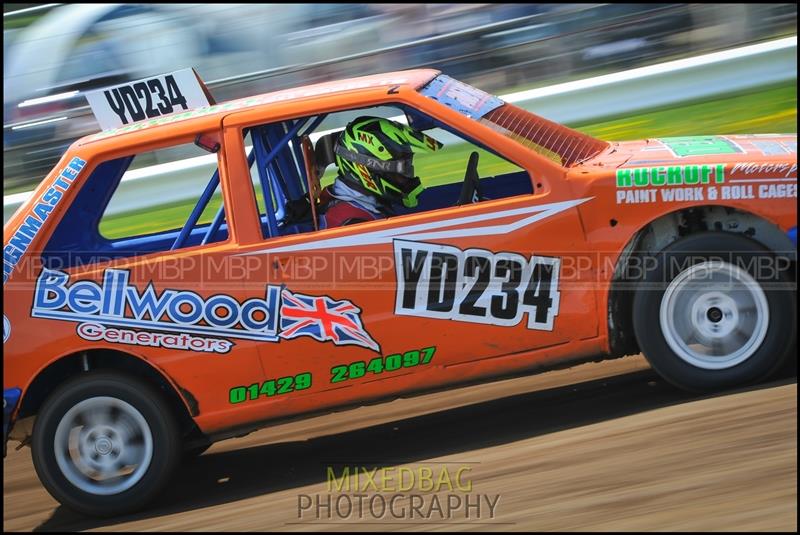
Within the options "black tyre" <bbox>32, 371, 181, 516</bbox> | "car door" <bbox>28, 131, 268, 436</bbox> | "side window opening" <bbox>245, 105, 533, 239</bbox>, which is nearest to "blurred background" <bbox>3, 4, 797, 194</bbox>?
"side window opening" <bbox>245, 105, 533, 239</bbox>

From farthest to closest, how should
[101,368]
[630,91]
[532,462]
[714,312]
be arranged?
[630,91], [101,368], [714,312], [532,462]

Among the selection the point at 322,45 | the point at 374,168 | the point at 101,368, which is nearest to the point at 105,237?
the point at 101,368

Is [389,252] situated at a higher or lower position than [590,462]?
higher

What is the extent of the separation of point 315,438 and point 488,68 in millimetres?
5355

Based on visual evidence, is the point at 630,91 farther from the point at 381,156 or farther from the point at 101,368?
the point at 101,368

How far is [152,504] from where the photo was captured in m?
5.21

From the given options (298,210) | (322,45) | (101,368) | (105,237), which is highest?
(322,45)

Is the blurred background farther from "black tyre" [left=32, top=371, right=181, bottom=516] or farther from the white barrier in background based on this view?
"black tyre" [left=32, top=371, right=181, bottom=516]

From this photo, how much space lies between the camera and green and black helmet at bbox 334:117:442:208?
5.26 m

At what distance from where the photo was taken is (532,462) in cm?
466

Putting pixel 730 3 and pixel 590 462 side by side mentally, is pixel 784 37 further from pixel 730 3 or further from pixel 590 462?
pixel 590 462

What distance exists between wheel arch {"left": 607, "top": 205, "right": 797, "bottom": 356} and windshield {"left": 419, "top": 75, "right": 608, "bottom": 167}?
1.75ft

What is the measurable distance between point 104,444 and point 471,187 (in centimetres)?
224

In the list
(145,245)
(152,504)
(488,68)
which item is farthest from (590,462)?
(488,68)
